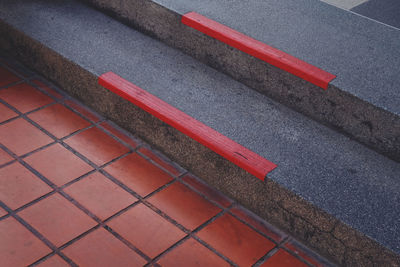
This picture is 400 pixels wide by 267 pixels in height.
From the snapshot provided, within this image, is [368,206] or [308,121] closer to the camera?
[368,206]

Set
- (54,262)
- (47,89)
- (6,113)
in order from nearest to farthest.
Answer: (54,262) < (6,113) < (47,89)

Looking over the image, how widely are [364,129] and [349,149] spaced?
0.12 m

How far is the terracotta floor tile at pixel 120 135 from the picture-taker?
2.70 metres

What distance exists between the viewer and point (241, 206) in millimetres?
2430

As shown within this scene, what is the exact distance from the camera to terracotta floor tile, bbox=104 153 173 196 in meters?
2.44

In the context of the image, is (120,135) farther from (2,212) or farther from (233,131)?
(2,212)

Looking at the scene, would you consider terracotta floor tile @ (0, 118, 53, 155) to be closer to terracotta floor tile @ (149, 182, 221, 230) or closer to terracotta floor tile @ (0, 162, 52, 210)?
terracotta floor tile @ (0, 162, 52, 210)

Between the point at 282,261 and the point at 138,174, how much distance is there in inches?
32.4

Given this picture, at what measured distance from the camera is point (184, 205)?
2.38 meters

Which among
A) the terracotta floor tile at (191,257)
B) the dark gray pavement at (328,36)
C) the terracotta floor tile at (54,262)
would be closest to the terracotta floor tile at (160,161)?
the terracotta floor tile at (191,257)

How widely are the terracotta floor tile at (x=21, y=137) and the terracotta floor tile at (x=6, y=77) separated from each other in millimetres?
386

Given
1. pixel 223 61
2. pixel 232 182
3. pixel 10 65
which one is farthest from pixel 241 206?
pixel 10 65

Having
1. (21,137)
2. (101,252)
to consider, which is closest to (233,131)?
(101,252)

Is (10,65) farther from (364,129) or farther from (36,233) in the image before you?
(364,129)
